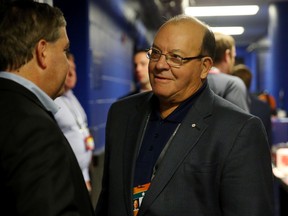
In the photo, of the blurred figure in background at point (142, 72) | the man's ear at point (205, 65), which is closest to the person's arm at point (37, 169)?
the man's ear at point (205, 65)

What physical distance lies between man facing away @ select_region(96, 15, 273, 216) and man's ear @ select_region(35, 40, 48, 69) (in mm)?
454

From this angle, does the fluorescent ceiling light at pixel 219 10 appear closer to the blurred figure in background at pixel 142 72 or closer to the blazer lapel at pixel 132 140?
the blurred figure in background at pixel 142 72

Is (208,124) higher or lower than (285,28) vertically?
higher

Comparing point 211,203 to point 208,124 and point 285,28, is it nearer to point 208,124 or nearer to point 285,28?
point 208,124

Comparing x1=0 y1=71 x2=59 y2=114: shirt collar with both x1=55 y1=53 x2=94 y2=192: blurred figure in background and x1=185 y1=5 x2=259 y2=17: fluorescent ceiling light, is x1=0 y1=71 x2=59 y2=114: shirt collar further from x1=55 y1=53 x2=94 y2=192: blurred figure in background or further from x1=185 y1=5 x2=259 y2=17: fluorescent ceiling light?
x1=185 y1=5 x2=259 y2=17: fluorescent ceiling light

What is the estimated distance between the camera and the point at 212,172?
5.23ft

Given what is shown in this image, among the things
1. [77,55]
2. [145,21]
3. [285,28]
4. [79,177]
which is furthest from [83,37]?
[145,21]

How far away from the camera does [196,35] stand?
1.72 metres

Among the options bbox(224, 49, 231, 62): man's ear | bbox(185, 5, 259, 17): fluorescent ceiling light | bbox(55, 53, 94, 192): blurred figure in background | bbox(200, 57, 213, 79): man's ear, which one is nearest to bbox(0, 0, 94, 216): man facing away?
bbox(200, 57, 213, 79): man's ear

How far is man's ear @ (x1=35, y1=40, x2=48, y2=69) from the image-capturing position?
1.38 m

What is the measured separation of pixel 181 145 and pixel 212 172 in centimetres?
15

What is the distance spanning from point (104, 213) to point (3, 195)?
72 cm

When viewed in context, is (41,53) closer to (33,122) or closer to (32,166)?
(33,122)

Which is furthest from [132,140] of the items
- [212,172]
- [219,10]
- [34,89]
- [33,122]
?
[219,10]
